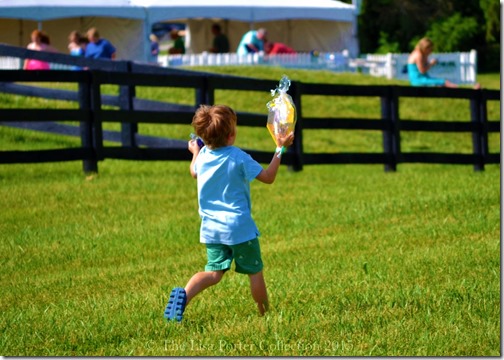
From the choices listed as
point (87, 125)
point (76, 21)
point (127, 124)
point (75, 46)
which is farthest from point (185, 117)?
point (76, 21)

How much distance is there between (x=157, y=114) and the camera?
46.0ft

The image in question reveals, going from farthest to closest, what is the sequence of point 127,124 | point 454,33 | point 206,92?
point 454,33
point 127,124
point 206,92

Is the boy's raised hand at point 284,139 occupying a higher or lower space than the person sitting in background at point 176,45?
lower

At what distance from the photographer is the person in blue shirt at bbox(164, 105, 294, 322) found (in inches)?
233

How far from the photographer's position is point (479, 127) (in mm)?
16562

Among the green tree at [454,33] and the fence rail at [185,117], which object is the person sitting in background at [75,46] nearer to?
the fence rail at [185,117]

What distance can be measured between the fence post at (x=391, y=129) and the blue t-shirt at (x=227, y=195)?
961 centimetres

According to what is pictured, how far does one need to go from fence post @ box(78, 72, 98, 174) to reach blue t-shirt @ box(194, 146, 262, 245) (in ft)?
25.4

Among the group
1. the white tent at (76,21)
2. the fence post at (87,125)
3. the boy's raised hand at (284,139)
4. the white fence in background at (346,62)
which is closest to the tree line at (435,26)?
the white fence in background at (346,62)

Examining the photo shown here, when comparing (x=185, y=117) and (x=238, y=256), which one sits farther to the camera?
(x=185, y=117)

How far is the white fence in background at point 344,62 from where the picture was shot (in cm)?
3040

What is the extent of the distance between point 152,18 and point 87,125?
18.3 m

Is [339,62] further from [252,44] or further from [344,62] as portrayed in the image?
[252,44]

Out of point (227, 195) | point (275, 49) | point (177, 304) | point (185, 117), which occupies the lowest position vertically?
point (177, 304)
